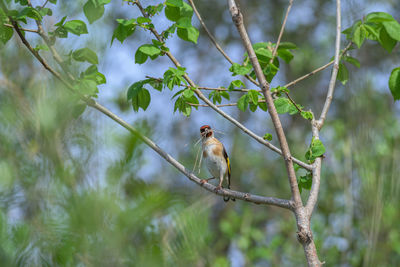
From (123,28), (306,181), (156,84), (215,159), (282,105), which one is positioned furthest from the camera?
(215,159)

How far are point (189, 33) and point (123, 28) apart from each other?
0.39 m

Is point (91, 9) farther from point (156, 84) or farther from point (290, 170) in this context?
point (290, 170)

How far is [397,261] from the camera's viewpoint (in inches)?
288

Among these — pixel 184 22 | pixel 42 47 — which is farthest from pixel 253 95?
pixel 42 47

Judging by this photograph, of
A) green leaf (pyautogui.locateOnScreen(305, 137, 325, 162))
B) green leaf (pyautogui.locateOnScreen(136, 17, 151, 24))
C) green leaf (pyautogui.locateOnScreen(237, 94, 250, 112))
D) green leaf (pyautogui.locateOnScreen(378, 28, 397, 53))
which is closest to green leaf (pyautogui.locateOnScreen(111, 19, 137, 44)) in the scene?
green leaf (pyautogui.locateOnScreen(136, 17, 151, 24))

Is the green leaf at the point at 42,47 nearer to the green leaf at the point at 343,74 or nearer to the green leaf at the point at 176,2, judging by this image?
the green leaf at the point at 176,2

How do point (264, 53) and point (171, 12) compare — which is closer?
point (171, 12)

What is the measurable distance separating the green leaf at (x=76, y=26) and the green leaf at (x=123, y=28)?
0.46 m

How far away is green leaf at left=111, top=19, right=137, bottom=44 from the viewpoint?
2518 mm

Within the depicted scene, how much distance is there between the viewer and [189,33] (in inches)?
100

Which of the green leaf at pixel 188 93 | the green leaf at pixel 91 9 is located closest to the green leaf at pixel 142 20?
the green leaf at pixel 91 9

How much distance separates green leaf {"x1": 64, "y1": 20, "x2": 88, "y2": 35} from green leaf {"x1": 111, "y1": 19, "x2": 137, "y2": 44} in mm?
463

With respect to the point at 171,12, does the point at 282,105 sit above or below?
below

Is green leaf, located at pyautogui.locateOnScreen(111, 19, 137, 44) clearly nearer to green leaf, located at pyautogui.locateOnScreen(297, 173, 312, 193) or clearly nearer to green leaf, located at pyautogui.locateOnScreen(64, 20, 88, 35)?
green leaf, located at pyautogui.locateOnScreen(64, 20, 88, 35)
